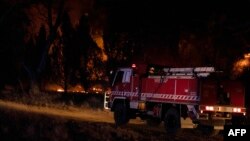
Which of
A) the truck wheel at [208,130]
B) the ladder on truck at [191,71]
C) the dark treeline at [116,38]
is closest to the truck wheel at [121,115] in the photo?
the ladder on truck at [191,71]

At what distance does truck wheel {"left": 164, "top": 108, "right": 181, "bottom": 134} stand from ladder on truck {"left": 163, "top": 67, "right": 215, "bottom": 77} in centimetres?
146

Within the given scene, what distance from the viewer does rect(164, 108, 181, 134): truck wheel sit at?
70.1ft

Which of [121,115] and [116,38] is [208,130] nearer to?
[121,115]

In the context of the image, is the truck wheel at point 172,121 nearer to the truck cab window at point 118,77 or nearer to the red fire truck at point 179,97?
the red fire truck at point 179,97

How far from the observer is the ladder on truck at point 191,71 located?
2019cm

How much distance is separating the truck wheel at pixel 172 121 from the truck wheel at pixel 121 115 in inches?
124

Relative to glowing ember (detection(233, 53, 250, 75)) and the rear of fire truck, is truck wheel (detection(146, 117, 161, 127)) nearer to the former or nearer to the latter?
the rear of fire truck

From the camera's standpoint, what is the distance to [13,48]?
133 feet

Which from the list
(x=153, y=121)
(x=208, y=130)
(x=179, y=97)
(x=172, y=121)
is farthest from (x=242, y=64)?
(x=208, y=130)

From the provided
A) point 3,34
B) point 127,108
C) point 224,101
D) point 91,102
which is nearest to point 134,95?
point 127,108

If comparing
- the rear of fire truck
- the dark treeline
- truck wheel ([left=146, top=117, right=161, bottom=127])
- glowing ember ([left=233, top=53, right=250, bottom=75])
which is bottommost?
truck wheel ([left=146, top=117, right=161, bottom=127])

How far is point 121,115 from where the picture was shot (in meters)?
25.0

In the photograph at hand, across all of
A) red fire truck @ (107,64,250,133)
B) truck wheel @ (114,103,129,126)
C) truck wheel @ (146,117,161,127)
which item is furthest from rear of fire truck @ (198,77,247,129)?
truck wheel @ (114,103,129,126)

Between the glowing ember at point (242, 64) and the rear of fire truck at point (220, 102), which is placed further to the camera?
the glowing ember at point (242, 64)
